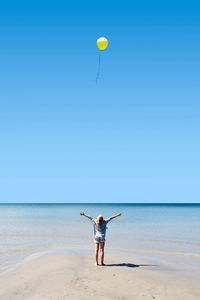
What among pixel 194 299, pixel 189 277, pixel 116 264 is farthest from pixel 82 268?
pixel 194 299

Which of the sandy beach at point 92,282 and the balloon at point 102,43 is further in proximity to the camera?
the balloon at point 102,43

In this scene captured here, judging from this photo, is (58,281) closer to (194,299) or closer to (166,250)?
(194,299)

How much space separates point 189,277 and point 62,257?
6.15m

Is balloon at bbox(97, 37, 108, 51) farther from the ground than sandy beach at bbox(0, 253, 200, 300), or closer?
farther from the ground

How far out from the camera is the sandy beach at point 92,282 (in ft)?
35.1

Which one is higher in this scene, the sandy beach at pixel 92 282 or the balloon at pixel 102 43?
the balloon at pixel 102 43

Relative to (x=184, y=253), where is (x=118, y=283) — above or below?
below

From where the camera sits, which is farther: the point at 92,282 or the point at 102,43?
the point at 102,43

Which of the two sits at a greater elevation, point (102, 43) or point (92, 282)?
point (102, 43)

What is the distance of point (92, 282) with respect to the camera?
11.9 m

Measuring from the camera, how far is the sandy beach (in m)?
10.7

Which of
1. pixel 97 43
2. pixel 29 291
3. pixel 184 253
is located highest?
pixel 97 43

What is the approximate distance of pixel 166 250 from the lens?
21359 mm

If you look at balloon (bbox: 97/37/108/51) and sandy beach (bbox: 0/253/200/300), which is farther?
balloon (bbox: 97/37/108/51)
